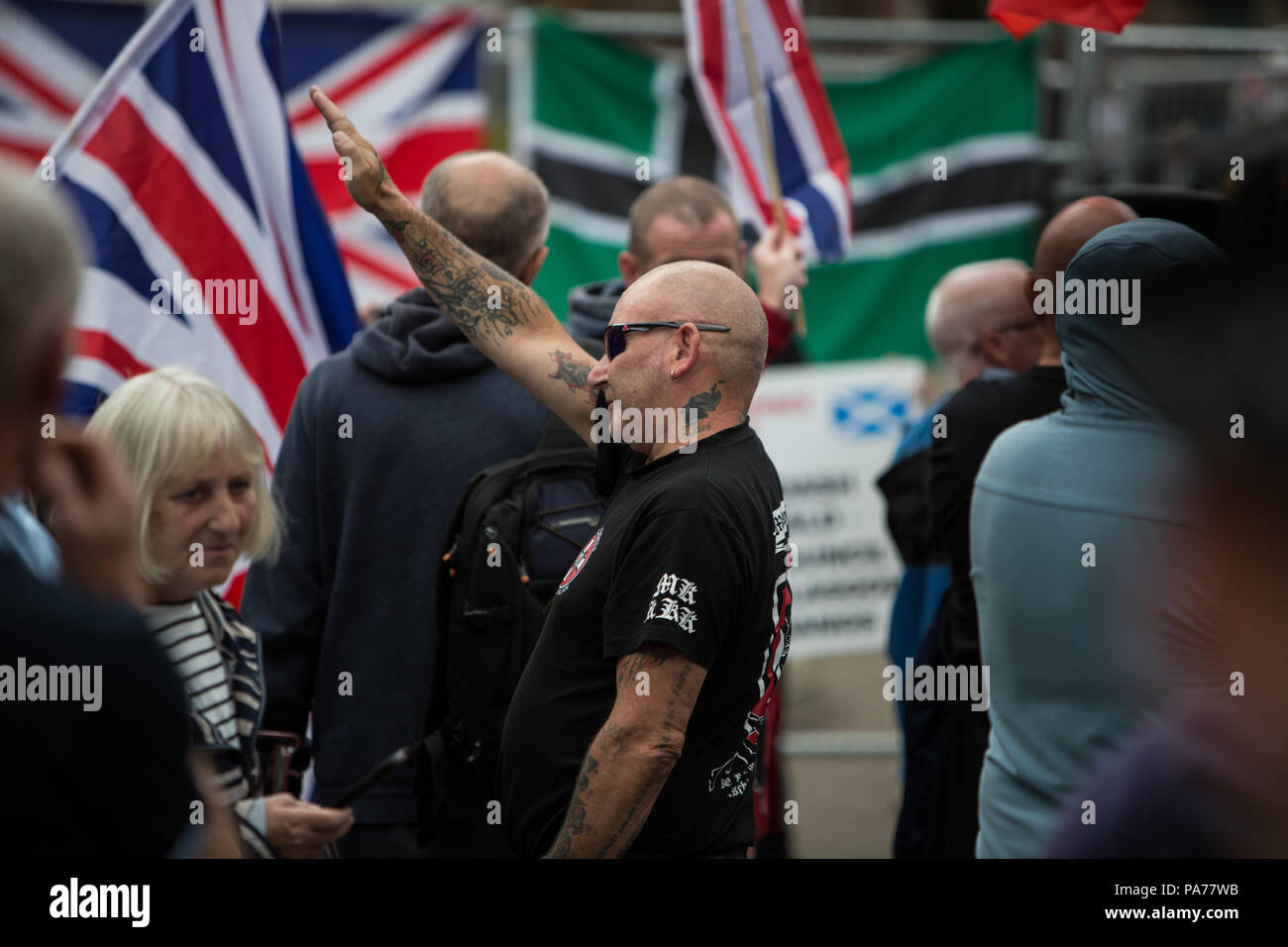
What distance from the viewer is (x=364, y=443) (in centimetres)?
309

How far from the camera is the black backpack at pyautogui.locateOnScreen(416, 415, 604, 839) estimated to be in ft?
9.28

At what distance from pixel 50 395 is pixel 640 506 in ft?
3.97

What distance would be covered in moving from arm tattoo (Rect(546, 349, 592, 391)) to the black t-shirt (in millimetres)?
427

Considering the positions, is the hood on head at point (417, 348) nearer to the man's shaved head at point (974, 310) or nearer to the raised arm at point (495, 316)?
the raised arm at point (495, 316)

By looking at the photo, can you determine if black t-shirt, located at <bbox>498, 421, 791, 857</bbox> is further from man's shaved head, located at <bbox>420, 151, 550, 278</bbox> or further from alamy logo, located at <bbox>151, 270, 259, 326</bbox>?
alamy logo, located at <bbox>151, 270, 259, 326</bbox>

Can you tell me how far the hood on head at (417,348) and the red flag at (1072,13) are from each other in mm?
1860

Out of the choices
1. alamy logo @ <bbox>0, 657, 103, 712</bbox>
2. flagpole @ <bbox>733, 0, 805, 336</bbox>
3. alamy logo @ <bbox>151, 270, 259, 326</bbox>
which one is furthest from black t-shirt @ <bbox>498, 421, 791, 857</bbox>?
flagpole @ <bbox>733, 0, 805, 336</bbox>

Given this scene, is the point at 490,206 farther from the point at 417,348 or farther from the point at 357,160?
the point at 357,160

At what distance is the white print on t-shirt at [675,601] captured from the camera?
87.9 inches

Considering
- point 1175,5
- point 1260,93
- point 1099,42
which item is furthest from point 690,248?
point 1175,5
